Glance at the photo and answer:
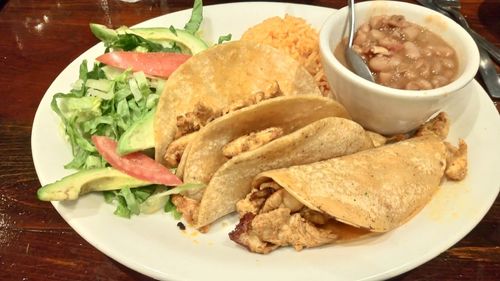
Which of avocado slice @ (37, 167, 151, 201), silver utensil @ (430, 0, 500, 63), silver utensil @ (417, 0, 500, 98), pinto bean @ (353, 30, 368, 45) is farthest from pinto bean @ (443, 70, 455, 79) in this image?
avocado slice @ (37, 167, 151, 201)

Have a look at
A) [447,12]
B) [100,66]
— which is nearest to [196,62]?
[100,66]

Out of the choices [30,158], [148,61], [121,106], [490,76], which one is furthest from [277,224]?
[490,76]

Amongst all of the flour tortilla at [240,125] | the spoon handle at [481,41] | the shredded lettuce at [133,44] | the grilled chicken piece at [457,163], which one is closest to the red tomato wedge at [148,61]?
the shredded lettuce at [133,44]

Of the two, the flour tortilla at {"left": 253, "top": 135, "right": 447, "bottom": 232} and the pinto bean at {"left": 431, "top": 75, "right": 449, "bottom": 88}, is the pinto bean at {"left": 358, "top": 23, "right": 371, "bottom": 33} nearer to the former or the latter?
the pinto bean at {"left": 431, "top": 75, "right": 449, "bottom": 88}

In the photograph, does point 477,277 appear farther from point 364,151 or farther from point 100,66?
point 100,66

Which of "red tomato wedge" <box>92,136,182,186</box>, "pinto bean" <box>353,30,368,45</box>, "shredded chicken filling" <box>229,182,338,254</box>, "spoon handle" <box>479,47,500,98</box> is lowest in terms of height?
"spoon handle" <box>479,47,500,98</box>

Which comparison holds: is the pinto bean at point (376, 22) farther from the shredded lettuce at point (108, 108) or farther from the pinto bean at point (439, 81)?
the shredded lettuce at point (108, 108)
